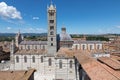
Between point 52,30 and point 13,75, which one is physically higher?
point 52,30

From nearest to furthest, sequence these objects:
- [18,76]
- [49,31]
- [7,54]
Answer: [18,76], [49,31], [7,54]

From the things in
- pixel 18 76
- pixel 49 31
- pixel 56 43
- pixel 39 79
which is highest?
pixel 49 31

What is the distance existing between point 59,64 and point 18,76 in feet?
→ 65.5

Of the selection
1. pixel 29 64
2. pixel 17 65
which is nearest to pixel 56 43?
pixel 29 64

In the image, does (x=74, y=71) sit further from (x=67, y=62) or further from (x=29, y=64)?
(x=29, y=64)

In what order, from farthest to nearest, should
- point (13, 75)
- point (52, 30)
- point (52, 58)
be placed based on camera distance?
1. point (52, 30)
2. point (52, 58)
3. point (13, 75)

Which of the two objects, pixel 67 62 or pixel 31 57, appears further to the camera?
pixel 31 57

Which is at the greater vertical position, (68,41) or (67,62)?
(68,41)

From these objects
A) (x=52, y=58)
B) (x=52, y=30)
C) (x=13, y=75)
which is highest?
(x=52, y=30)

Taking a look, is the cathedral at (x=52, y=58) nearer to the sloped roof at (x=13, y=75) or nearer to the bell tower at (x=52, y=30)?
the bell tower at (x=52, y=30)

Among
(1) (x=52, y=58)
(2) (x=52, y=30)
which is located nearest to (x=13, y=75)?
(1) (x=52, y=58)

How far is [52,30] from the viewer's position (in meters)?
43.4

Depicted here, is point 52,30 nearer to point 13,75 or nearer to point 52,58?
point 52,58

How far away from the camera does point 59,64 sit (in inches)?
1522
